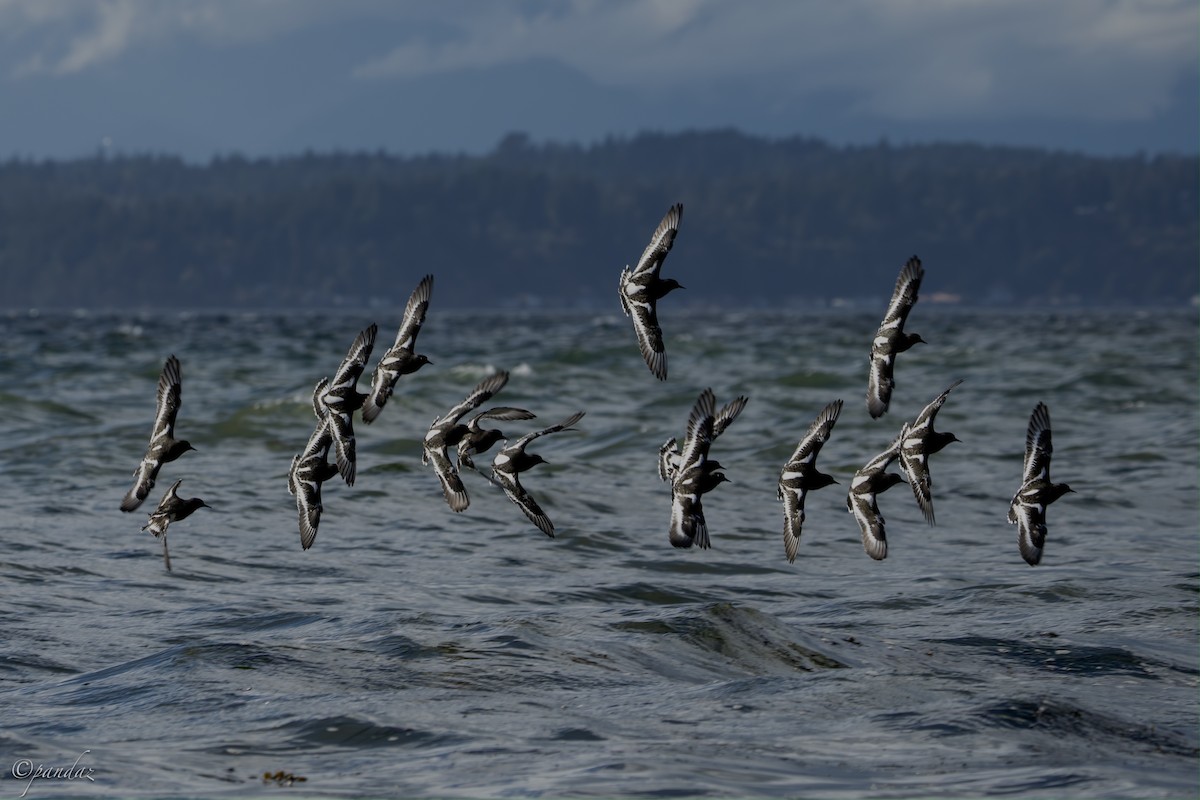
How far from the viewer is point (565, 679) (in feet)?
42.2

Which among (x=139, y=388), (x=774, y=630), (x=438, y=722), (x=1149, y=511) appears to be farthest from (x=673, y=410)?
(x=438, y=722)

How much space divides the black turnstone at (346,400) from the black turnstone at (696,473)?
178 centimetres

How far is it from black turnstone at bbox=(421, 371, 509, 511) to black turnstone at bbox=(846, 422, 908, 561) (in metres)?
2.21

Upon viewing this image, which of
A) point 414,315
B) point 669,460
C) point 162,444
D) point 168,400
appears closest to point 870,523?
point 669,460

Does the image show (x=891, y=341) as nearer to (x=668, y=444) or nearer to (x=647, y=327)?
(x=647, y=327)

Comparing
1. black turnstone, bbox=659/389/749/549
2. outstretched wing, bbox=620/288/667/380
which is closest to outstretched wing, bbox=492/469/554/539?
black turnstone, bbox=659/389/749/549

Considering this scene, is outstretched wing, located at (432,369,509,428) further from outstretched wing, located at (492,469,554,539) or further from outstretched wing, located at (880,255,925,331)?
outstretched wing, located at (880,255,925,331)

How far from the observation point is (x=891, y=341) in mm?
8828

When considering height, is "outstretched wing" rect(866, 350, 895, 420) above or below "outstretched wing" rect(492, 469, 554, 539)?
above

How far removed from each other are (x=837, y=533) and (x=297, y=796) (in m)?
12.6

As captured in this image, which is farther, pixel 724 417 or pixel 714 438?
pixel 714 438

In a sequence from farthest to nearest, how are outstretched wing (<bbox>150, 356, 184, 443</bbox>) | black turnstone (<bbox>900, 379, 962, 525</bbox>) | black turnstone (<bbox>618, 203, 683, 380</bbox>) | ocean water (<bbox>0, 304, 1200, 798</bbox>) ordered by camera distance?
ocean water (<bbox>0, 304, 1200, 798</bbox>)
outstretched wing (<bbox>150, 356, 184, 443</bbox>)
black turnstone (<bbox>618, 203, 683, 380</bbox>)
black turnstone (<bbox>900, 379, 962, 525</bbox>)

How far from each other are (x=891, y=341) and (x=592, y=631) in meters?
6.57

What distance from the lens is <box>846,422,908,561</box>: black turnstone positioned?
945 cm
